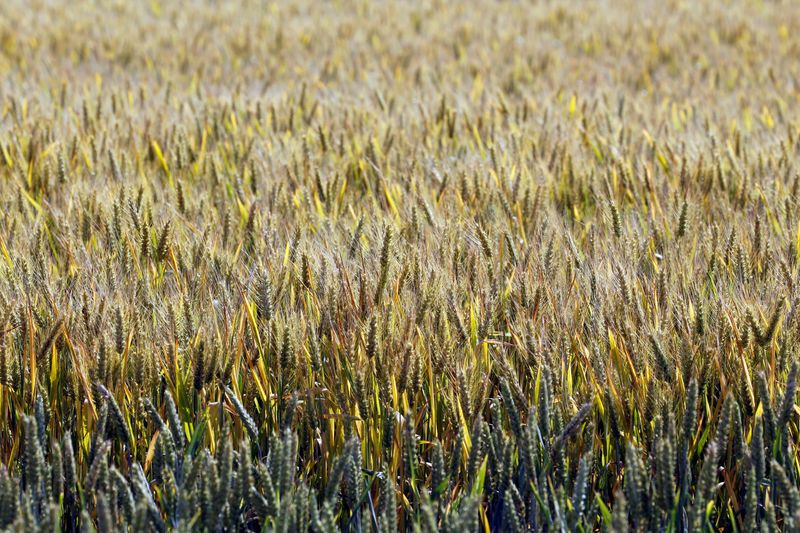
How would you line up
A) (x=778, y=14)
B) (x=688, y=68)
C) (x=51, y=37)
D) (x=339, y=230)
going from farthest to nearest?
1. (x=778, y=14)
2. (x=51, y=37)
3. (x=688, y=68)
4. (x=339, y=230)

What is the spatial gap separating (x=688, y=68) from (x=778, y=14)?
292 centimetres

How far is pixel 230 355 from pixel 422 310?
31 centimetres

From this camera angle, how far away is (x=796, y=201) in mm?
2111

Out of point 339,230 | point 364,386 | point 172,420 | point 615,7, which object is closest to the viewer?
point 172,420

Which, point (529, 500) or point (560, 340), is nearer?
point (529, 500)

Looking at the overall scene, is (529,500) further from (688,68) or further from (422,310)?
(688,68)

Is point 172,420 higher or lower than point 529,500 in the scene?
higher

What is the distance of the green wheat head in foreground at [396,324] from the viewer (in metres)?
1.07

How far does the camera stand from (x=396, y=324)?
4.68 ft

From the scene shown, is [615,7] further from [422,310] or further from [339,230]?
[422,310]

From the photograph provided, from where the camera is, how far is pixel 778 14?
7.39 meters

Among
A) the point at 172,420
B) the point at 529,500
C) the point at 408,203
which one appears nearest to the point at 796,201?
the point at 408,203

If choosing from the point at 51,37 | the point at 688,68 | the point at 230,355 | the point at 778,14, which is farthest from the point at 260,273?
the point at 778,14

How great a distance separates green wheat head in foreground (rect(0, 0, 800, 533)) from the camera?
1.07 meters
